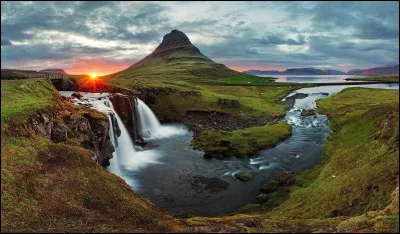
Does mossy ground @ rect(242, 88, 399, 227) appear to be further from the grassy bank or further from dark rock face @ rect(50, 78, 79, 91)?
dark rock face @ rect(50, 78, 79, 91)

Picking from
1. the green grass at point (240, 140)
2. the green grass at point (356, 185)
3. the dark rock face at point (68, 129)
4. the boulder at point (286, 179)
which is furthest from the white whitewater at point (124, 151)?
the green grass at point (356, 185)

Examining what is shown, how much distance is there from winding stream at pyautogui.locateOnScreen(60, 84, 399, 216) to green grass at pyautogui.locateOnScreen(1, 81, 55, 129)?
14.4 meters

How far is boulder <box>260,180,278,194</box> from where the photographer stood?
4853 centimetres

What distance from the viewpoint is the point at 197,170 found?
58.6 meters

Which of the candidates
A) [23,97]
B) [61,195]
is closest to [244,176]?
[61,195]

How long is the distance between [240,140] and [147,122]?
2947 centimetres

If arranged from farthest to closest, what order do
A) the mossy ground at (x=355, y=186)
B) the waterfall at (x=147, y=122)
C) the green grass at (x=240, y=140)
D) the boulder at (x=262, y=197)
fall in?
the waterfall at (x=147, y=122)
the green grass at (x=240, y=140)
the boulder at (x=262, y=197)
the mossy ground at (x=355, y=186)

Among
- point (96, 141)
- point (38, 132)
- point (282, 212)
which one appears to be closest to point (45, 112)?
point (38, 132)

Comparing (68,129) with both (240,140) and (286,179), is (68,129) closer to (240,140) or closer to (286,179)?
(286,179)

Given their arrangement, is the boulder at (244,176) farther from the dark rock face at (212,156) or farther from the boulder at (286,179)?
the dark rock face at (212,156)

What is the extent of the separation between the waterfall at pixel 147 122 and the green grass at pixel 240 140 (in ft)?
46.2

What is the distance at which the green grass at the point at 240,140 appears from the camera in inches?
2736

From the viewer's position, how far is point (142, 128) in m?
88.5

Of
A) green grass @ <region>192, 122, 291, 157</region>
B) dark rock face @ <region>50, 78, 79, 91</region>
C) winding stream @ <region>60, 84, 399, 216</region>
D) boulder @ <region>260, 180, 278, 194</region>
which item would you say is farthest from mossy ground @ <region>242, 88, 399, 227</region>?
dark rock face @ <region>50, 78, 79, 91</region>
